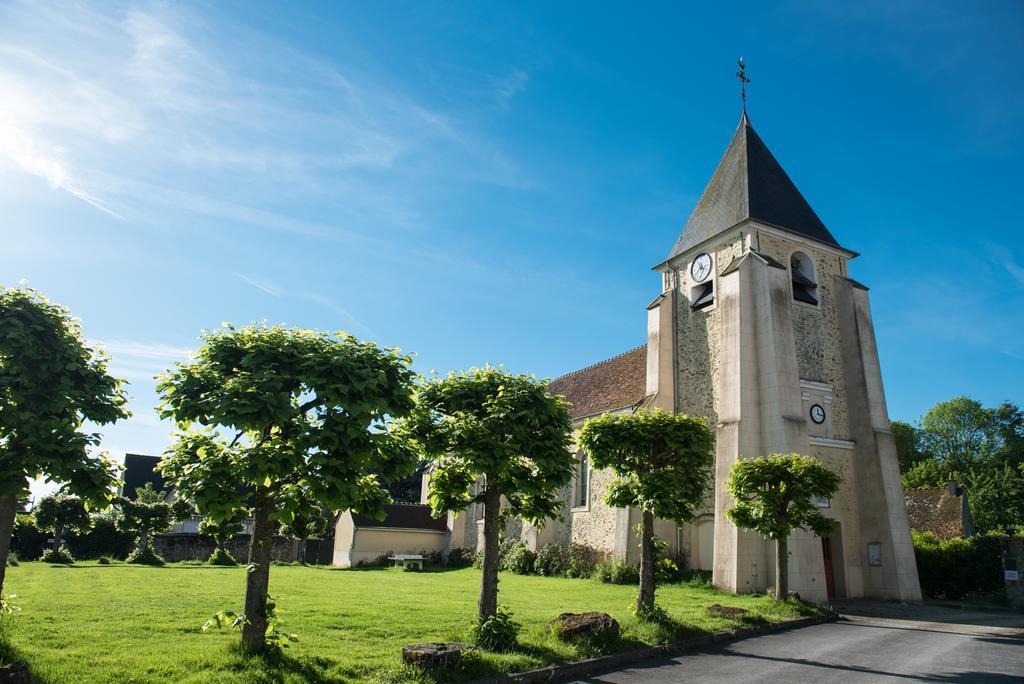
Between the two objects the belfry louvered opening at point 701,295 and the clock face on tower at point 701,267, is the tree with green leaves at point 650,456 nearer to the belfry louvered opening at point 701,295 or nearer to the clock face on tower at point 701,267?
the belfry louvered opening at point 701,295

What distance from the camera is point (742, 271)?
2306 centimetres

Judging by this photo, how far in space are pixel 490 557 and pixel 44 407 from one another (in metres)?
6.90

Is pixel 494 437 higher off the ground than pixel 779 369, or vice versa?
pixel 779 369

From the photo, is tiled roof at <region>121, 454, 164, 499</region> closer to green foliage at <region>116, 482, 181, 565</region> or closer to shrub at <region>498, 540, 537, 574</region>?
green foliage at <region>116, 482, 181, 565</region>

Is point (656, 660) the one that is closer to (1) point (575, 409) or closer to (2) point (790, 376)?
(2) point (790, 376)

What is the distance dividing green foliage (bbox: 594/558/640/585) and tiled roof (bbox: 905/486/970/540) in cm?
1223

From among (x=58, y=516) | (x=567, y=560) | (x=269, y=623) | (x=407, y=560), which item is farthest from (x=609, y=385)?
(x=58, y=516)

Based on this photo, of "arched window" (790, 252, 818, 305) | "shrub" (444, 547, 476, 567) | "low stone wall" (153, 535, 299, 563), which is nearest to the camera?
"arched window" (790, 252, 818, 305)

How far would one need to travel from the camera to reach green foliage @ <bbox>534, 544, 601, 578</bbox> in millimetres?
25281

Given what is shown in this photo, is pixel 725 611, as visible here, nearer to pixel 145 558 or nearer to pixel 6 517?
pixel 6 517

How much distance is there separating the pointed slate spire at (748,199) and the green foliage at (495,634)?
62.5 ft

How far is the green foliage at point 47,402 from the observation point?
8.09 m

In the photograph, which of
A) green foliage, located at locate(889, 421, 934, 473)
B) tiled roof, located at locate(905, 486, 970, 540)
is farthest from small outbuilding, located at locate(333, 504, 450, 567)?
green foliage, located at locate(889, 421, 934, 473)

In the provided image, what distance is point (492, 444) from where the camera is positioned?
35.3 ft
